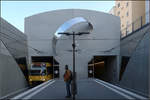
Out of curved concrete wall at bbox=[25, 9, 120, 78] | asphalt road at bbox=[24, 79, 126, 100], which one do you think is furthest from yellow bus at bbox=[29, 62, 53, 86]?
asphalt road at bbox=[24, 79, 126, 100]

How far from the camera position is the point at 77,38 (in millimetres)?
29781

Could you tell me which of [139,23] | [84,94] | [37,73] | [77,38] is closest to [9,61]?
[37,73]

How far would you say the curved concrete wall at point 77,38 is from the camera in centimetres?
A: 2947

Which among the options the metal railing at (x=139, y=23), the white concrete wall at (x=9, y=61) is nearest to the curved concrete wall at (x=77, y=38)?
the metal railing at (x=139, y=23)

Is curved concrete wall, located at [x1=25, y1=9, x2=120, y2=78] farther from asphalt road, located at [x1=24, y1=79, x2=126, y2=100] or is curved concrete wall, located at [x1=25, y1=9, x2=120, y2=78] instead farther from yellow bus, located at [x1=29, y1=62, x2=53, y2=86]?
asphalt road, located at [x1=24, y1=79, x2=126, y2=100]

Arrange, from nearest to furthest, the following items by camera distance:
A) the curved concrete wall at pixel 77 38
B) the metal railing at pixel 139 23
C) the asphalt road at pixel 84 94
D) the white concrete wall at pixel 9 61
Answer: the asphalt road at pixel 84 94
the white concrete wall at pixel 9 61
the metal railing at pixel 139 23
the curved concrete wall at pixel 77 38

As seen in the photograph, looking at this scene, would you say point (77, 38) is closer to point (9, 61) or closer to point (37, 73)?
point (37, 73)

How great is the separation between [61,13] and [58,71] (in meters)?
8.38

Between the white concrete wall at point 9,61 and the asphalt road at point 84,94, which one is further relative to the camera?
the white concrete wall at point 9,61

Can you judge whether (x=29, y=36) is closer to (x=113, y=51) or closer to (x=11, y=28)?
(x=11, y=28)

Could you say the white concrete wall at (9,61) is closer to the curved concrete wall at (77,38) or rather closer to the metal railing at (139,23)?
the curved concrete wall at (77,38)

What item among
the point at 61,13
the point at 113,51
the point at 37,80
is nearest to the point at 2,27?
the point at 37,80

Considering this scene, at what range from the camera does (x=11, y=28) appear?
81.7 ft

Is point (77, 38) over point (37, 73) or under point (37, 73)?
over
